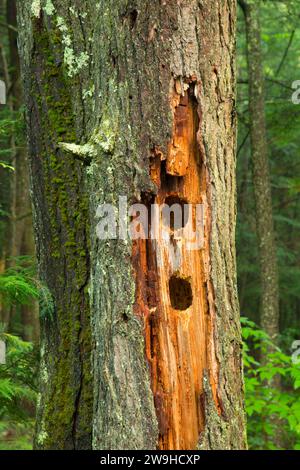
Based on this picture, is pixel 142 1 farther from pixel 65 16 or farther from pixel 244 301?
pixel 244 301

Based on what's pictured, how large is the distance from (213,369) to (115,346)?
503 millimetres

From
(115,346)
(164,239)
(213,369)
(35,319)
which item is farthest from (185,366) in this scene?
(35,319)

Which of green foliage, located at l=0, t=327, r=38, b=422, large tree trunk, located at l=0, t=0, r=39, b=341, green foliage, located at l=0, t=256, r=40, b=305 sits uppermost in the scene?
large tree trunk, located at l=0, t=0, r=39, b=341

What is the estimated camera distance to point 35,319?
988 centimetres

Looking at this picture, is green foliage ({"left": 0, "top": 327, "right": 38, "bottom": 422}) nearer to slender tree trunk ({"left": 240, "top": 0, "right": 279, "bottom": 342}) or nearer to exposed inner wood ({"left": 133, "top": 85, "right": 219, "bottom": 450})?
exposed inner wood ({"left": 133, "top": 85, "right": 219, "bottom": 450})

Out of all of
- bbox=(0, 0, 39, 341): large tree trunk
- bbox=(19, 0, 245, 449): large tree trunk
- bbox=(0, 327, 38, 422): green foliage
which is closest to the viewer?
bbox=(19, 0, 245, 449): large tree trunk

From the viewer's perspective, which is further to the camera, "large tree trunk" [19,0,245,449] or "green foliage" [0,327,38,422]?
"green foliage" [0,327,38,422]

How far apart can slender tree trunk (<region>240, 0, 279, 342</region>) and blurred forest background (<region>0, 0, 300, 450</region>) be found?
2cm

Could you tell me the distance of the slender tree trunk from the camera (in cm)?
1005

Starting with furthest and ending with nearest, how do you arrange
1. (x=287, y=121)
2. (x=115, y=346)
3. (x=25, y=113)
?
(x=287, y=121), (x=25, y=113), (x=115, y=346)

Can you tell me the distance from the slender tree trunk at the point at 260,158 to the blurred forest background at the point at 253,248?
0.05 ft

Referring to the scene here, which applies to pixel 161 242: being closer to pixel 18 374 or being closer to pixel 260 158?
pixel 18 374

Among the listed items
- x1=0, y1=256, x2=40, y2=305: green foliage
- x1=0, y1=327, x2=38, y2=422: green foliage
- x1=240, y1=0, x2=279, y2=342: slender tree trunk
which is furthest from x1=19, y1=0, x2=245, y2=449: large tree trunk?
x1=240, y1=0, x2=279, y2=342: slender tree trunk

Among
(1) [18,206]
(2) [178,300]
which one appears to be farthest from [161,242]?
(1) [18,206]
